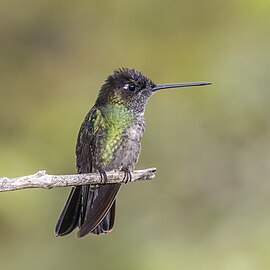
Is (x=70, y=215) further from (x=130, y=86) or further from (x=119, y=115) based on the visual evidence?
(x=130, y=86)

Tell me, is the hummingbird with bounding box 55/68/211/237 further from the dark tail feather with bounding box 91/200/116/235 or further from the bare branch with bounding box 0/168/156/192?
the bare branch with bounding box 0/168/156/192

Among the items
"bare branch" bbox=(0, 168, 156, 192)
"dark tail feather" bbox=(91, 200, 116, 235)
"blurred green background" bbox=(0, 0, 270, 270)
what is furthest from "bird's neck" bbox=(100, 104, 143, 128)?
"blurred green background" bbox=(0, 0, 270, 270)

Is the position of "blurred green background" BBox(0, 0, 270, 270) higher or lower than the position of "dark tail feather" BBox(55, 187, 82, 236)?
higher

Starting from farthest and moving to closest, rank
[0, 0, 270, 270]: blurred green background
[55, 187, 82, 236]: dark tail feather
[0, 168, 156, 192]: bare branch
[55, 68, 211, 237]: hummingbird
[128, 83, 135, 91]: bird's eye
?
[0, 0, 270, 270]: blurred green background → [128, 83, 135, 91]: bird's eye → [55, 68, 211, 237]: hummingbird → [55, 187, 82, 236]: dark tail feather → [0, 168, 156, 192]: bare branch

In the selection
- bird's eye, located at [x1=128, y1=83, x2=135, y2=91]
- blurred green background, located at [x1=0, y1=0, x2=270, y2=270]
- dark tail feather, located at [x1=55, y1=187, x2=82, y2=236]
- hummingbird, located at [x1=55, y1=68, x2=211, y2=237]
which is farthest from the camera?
blurred green background, located at [x1=0, y1=0, x2=270, y2=270]

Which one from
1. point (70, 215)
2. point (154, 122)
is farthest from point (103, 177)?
point (154, 122)

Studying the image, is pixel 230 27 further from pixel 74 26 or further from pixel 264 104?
pixel 74 26

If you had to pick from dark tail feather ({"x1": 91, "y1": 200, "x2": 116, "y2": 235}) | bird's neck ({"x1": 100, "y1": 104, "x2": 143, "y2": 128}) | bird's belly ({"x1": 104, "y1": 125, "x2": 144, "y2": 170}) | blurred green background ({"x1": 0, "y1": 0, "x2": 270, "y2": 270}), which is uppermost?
blurred green background ({"x1": 0, "y1": 0, "x2": 270, "y2": 270})
